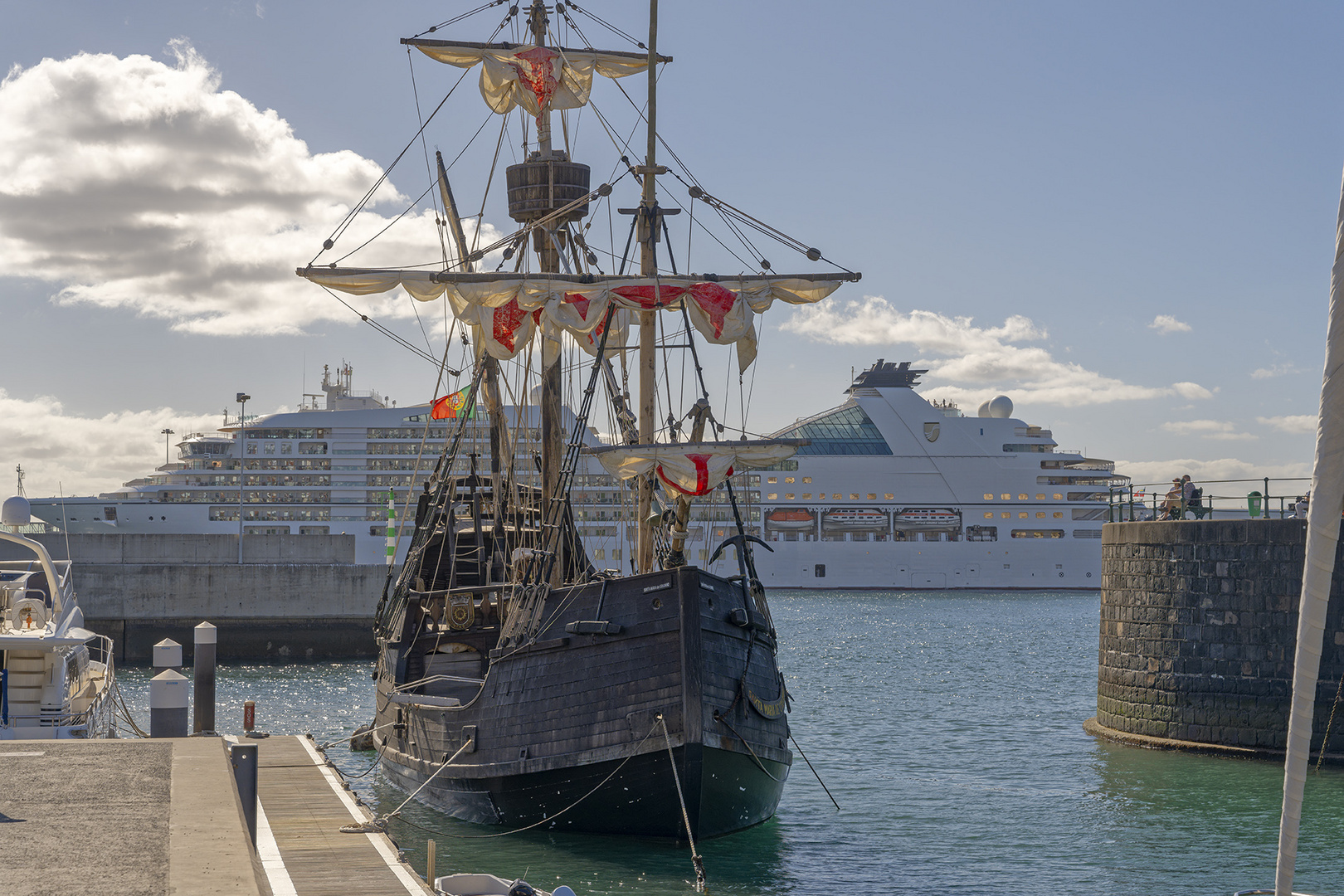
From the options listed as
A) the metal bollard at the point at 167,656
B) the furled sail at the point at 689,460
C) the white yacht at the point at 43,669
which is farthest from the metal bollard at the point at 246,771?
the furled sail at the point at 689,460

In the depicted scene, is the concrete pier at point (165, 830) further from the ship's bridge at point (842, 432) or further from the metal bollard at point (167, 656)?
the ship's bridge at point (842, 432)

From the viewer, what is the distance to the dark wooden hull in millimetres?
14758

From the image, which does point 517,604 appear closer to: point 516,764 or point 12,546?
point 516,764

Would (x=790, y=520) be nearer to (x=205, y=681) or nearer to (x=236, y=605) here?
(x=236, y=605)

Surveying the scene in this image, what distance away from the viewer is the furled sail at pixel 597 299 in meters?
18.7

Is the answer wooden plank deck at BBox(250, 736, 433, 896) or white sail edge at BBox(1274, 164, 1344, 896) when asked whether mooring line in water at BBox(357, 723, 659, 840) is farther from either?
white sail edge at BBox(1274, 164, 1344, 896)

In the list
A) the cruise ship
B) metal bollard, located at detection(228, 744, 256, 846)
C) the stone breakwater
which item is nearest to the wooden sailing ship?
metal bollard, located at detection(228, 744, 256, 846)

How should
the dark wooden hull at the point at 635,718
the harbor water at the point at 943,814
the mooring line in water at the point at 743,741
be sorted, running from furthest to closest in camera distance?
the mooring line in water at the point at 743,741 → the dark wooden hull at the point at 635,718 → the harbor water at the point at 943,814

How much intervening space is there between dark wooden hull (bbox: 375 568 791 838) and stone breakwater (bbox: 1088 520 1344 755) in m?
8.59

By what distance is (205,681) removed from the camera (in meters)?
17.8

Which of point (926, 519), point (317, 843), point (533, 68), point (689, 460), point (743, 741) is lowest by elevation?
point (317, 843)

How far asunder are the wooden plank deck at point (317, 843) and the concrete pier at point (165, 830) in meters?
0.02

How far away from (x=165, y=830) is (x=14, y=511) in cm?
1573

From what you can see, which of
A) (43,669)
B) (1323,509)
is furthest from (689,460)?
(1323,509)
